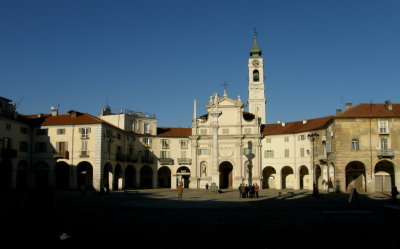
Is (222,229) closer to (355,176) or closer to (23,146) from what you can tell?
(355,176)

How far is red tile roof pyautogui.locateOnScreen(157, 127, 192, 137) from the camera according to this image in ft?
249

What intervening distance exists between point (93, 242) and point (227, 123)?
→ 59935 mm

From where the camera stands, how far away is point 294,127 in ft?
233

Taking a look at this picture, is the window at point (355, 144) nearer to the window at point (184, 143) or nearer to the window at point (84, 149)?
the window at point (184, 143)

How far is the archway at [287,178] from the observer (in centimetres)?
7181

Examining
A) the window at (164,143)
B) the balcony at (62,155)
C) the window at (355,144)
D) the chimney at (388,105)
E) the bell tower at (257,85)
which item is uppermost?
the bell tower at (257,85)

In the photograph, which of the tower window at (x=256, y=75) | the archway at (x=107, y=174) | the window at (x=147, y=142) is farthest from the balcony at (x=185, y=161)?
the tower window at (x=256, y=75)

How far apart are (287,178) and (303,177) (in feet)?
11.8

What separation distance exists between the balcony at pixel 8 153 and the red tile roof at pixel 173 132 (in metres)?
27.2

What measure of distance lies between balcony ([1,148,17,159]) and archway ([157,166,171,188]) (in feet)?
100.0

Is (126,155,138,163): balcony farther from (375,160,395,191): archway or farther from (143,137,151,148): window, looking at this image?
(375,160,395,191): archway

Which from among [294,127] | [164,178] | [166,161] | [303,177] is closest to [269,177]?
[303,177]

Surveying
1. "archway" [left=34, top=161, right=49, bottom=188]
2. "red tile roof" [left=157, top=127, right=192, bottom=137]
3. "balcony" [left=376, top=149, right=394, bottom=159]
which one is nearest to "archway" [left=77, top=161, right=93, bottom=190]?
"archway" [left=34, top=161, right=49, bottom=188]

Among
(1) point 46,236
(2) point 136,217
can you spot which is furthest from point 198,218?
(1) point 46,236
